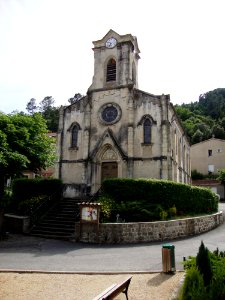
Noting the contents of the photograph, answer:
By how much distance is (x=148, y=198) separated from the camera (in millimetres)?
18750

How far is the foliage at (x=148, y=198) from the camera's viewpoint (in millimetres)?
17406

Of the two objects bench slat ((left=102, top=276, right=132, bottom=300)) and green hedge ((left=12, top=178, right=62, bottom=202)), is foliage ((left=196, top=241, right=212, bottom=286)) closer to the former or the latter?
bench slat ((left=102, top=276, right=132, bottom=300))

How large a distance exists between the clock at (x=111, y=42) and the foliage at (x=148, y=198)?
48.9ft

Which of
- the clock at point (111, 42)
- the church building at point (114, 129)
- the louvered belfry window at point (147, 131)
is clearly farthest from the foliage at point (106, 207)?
the clock at point (111, 42)

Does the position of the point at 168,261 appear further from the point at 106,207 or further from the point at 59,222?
the point at 59,222

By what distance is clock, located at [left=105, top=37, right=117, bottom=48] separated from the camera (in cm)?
2847

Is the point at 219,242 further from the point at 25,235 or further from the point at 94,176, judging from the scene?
the point at 94,176

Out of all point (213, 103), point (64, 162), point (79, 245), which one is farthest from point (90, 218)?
point (213, 103)

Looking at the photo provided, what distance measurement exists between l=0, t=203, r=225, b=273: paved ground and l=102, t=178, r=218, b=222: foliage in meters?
2.30

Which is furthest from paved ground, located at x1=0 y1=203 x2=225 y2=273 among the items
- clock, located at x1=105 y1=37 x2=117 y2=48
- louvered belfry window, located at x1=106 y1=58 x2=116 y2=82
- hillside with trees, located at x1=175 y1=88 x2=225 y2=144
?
hillside with trees, located at x1=175 y1=88 x2=225 y2=144

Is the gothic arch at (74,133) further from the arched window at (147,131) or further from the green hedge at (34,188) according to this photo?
the arched window at (147,131)

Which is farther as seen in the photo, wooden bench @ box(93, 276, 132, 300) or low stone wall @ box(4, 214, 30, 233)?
low stone wall @ box(4, 214, 30, 233)

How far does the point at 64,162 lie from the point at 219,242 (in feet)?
50.3

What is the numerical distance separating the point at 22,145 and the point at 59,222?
5.30 m
